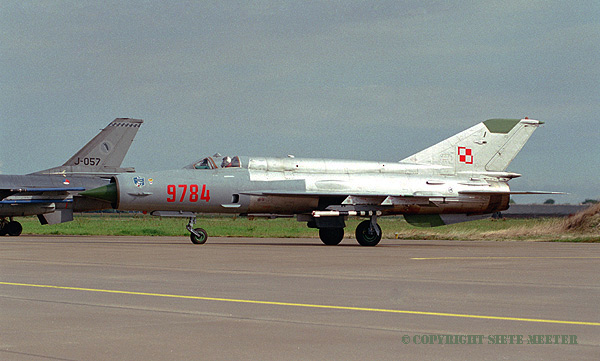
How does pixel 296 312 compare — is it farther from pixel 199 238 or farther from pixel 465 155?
pixel 465 155

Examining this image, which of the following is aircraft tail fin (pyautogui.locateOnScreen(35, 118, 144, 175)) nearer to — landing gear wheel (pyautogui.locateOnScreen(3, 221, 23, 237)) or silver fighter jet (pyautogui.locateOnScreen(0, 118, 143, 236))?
silver fighter jet (pyautogui.locateOnScreen(0, 118, 143, 236))

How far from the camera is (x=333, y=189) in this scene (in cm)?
2370

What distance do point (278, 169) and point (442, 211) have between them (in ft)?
17.3

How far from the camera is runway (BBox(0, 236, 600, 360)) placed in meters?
5.90

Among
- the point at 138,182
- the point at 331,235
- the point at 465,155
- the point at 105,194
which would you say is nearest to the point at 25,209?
the point at 105,194

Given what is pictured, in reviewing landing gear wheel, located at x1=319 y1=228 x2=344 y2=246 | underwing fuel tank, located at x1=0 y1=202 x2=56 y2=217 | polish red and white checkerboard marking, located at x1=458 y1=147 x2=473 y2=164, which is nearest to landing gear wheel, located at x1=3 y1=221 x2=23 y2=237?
underwing fuel tank, located at x1=0 y1=202 x2=56 y2=217

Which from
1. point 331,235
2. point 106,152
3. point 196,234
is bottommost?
point 331,235

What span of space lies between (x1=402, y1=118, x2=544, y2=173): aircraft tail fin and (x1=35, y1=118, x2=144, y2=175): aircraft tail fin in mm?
17762

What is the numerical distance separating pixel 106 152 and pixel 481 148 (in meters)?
20.7

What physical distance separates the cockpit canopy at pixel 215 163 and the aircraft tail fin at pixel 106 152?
49.9 ft


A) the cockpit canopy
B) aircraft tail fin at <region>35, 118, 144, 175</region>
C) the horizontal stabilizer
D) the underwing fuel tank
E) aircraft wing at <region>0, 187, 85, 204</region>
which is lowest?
the horizontal stabilizer

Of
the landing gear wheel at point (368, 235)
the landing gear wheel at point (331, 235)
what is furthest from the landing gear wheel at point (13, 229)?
the landing gear wheel at point (368, 235)

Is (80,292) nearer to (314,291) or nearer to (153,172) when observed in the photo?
(314,291)

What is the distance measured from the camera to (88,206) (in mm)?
35062
